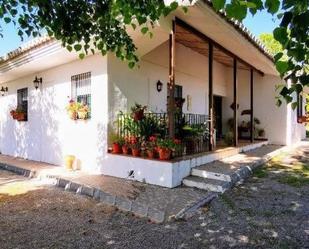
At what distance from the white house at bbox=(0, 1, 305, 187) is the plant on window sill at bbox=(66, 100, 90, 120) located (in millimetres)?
178

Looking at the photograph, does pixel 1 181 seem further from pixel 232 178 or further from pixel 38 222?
pixel 232 178

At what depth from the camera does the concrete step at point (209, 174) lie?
7065 mm

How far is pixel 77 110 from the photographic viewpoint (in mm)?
9078

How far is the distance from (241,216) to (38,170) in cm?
598

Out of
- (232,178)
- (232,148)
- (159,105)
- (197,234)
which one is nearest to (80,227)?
(197,234)

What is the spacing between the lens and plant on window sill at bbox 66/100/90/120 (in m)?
8.88

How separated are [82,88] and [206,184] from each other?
463 centimetres

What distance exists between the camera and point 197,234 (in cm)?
452

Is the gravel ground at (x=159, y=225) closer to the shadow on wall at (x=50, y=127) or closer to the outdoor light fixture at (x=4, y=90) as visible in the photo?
the shadow on wall at (x=50, y=127)

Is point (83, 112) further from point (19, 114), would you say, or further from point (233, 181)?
point (233, 181)

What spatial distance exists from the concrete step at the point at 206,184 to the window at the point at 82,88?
3641mm

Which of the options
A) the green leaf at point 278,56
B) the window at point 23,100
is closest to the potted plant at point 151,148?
the green leaf at point 278,56

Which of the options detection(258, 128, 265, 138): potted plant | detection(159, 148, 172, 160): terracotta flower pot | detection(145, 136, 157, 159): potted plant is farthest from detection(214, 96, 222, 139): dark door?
detection(159, 148, 172, 160): terracotta flower pot

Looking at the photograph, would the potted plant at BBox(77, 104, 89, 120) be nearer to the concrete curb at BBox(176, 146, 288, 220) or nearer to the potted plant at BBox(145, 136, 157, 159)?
the potted plant at BBox(145, 136, 157, 159)
